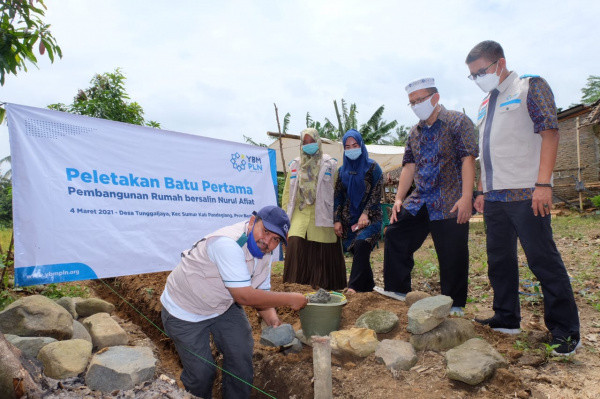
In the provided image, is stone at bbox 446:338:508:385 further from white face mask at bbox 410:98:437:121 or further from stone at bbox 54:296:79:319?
stone at bbox 54:296:79:319

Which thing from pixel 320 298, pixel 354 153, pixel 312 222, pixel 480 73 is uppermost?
pixel 480 73

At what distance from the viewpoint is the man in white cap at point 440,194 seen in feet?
10.7

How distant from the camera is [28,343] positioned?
2.77 meters

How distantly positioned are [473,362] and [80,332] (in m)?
2.88

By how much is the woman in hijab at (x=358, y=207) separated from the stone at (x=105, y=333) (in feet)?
6.73

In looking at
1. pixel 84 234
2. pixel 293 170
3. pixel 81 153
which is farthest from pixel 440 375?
pixel 81 153

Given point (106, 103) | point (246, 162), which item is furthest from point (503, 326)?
point (106, 103)

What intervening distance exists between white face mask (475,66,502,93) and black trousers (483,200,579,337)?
2.73ft

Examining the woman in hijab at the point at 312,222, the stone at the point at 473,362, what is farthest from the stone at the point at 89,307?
the stone at the point at 473,362

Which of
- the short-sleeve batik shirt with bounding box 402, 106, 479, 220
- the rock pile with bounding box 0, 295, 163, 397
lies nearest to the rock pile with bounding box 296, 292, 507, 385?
the short-sleeve batik shirt with bounding box 402, 106, 479, 220

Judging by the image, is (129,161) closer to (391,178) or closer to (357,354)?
(357,354)

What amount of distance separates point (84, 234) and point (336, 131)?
18.9m

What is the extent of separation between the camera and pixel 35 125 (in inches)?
136

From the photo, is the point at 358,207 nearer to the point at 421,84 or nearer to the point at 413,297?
the point at 413,297
